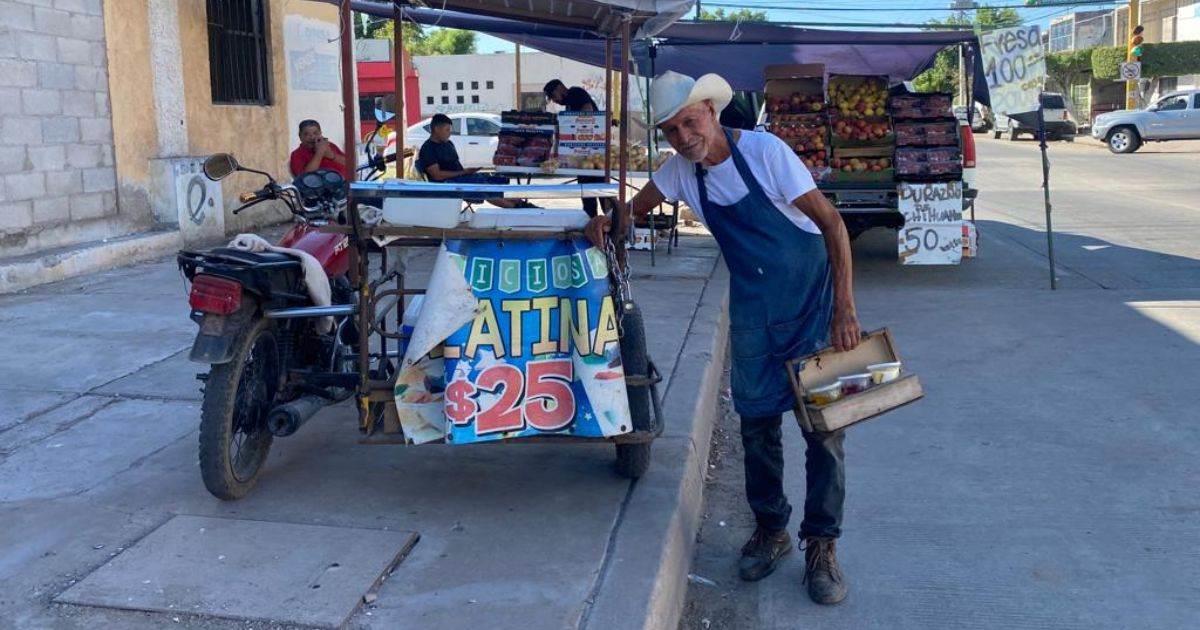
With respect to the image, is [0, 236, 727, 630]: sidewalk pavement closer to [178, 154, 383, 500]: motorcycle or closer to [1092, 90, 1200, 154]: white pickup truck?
[178, 154, 383, 500]: motorcycle

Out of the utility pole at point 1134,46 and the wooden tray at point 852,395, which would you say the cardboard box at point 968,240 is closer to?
the wooden tray at point 852,395

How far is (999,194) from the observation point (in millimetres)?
19672

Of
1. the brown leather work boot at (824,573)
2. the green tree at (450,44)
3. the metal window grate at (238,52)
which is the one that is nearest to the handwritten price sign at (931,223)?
the brown leather work boot at (824,573)

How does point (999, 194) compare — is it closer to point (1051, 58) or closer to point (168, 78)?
point (168, 78)

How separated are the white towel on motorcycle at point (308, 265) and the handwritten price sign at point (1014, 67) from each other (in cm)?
816

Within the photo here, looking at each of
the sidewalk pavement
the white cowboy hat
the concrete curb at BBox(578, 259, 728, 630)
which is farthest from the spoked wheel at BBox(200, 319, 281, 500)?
the white cowboy hat

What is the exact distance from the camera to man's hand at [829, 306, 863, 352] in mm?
3725

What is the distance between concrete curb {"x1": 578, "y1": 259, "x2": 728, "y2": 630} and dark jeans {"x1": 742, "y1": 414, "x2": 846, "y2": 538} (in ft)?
1.12

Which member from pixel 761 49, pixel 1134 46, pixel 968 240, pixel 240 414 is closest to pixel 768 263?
pixel 240 414

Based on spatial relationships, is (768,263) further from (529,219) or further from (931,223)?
(931,223)

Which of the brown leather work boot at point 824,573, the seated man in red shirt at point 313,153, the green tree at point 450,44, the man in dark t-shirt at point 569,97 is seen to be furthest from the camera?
the green tree at point 450,44

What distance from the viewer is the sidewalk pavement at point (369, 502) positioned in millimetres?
3389

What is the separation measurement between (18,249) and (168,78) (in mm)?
2680

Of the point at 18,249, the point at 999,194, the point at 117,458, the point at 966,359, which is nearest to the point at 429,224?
the point at 117,458
